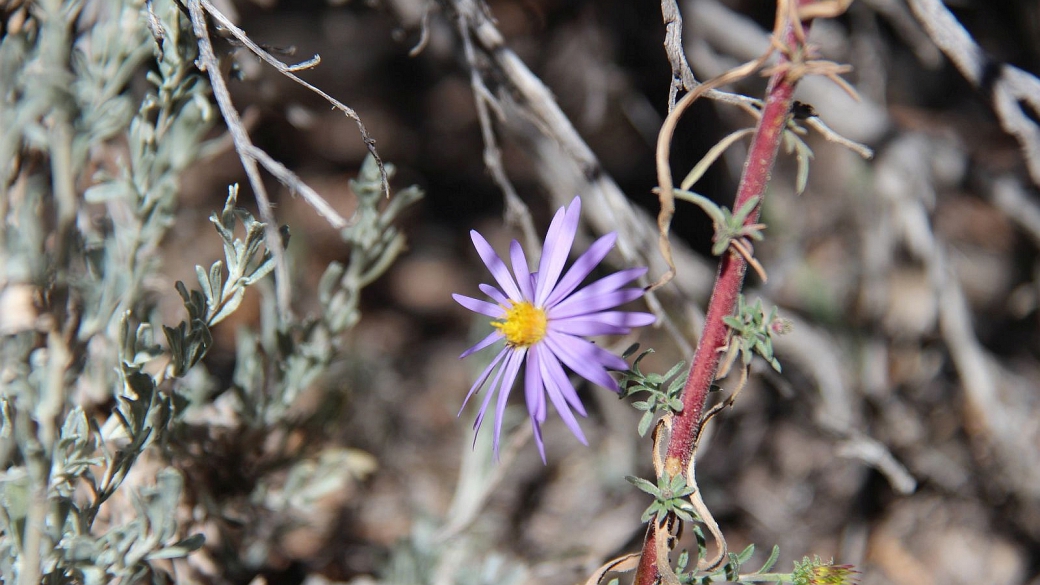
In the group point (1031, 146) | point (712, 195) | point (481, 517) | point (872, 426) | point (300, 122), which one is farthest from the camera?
point (712, 195)

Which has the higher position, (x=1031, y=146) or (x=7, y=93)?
(x=7, y=93)

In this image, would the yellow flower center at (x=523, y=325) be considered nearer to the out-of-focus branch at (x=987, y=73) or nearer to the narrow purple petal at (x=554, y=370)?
the narrow purple petal at (x=554, y=370)

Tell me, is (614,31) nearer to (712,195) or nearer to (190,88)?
(712,195)

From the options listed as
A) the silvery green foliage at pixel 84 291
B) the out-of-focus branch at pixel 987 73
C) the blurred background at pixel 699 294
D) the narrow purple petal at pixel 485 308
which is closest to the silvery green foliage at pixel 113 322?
Result: the silvery green foliage at pixel 84 291

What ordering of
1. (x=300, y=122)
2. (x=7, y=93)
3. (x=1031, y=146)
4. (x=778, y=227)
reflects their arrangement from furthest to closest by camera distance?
(x=778, y=227)
(x=300, y=122)
(x=1031, y=146)
(x=7, y=93)

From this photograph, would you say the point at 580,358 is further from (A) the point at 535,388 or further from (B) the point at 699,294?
(B) the point at 699,294

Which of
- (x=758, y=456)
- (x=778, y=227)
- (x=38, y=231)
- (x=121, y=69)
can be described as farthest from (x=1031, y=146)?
(x=38, y=231)

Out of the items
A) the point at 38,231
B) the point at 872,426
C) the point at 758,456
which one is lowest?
the point at 758,456

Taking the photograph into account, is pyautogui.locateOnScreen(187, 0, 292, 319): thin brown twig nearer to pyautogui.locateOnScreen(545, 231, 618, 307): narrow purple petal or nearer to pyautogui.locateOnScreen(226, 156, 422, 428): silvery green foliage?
pyautogui.locateOnScreen(226, 156, 422, 428): silvery green foliage

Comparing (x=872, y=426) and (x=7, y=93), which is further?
(x=872, y=426)
